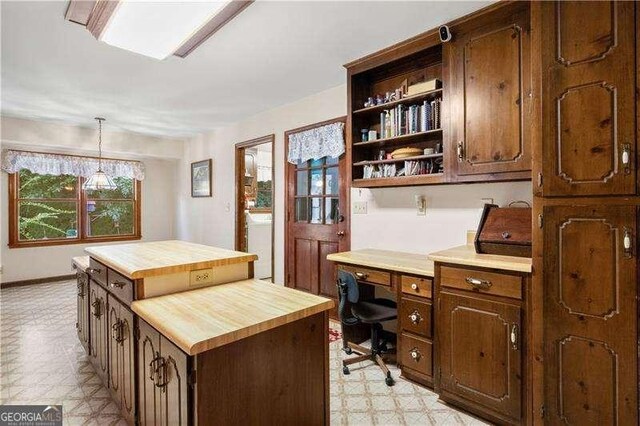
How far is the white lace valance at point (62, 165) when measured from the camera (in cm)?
487

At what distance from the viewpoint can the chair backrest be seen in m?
2.34

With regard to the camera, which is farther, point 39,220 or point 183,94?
point 39,220

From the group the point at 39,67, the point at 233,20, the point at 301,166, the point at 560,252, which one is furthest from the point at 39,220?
the point at 560,252

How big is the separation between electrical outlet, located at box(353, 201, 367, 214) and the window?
4.68 meters

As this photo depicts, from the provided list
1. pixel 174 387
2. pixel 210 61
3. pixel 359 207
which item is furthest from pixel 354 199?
pixel 174 387

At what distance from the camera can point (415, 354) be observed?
222cm

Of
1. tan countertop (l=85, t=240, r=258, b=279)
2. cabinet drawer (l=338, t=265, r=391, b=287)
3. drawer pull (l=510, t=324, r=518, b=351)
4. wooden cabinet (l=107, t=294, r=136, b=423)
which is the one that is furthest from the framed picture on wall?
drawer pull (l=510, t=324, r=518, b=351)

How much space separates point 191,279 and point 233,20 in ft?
5.51

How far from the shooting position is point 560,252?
1585mm

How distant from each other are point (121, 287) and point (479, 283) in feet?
6.13

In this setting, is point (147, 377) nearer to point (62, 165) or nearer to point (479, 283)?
point (479, 283)

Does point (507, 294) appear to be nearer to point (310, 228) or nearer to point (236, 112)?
point (310, 228)

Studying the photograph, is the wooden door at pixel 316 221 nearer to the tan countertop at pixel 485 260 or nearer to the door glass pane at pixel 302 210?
the door glass pane at pixel 302 210

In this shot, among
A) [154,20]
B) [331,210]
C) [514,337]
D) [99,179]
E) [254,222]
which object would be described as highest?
[154,20]
